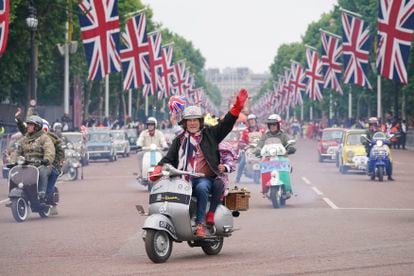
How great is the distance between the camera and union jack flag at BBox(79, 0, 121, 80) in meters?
48.9

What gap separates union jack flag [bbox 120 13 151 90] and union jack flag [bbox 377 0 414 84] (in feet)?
53.9

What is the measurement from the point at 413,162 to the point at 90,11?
50.0 feet

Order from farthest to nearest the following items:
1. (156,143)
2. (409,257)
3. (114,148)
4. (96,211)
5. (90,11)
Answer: (114,148), (90,11), (156,143), (96,211), (409,257)

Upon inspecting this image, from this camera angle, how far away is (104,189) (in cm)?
2920

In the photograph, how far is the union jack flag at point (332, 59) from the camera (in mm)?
72562

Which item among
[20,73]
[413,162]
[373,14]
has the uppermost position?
[373,14]

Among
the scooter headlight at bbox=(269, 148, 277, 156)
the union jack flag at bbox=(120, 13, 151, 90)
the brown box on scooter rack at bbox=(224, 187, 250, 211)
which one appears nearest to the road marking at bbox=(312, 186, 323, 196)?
the scooter headlight at bbox=(269, 148, 277, 156)

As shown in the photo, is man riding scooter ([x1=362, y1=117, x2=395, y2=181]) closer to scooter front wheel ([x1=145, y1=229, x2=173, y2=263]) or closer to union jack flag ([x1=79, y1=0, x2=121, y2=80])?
union jack flag ([x1=79, y1=0, x2=121, y2=80])

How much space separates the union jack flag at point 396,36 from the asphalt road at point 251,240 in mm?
23525

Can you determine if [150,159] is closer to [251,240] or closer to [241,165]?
[241,165]

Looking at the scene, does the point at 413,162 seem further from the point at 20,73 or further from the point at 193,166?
the point at 193,166

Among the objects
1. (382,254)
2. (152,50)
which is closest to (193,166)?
(382,254)

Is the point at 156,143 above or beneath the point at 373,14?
beneath

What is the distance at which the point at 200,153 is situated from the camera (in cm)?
1301
